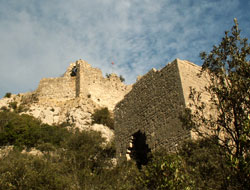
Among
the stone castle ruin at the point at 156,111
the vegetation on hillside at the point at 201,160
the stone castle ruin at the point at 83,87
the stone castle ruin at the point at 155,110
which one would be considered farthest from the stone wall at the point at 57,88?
the stone castle ruin at the point at 156,111

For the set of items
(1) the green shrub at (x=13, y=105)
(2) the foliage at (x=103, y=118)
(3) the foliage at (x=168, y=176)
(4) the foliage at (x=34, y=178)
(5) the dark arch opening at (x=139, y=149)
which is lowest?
(3) the foliage at (x=168, y=176)

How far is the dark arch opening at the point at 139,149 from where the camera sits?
34.3ft

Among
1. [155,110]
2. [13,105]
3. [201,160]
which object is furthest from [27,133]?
[201,160]

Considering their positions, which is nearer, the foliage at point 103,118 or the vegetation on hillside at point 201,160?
the vegetation on hillside at point 201,160

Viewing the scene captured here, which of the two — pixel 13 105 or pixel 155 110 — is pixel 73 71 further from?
pixel 155 110

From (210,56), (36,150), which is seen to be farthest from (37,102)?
(210,56)

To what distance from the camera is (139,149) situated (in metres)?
11.0

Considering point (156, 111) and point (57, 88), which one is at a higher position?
point (57, 88)

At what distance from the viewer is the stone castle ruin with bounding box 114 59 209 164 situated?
888cm

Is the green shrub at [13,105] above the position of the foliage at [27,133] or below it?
above

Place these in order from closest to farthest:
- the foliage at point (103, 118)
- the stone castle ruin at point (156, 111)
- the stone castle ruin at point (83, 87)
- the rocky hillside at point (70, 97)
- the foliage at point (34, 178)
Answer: the stone castle ruin at point (156, 111) < the foliage at point (34, 178) < the foliage at point (103, 118) < the rocky hillside at point (70, 97) < the stone castle ruin at point (83, 87)

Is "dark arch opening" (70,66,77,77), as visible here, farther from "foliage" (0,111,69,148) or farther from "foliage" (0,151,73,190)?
"foliage" (0,151,73,190)

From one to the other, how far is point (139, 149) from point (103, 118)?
1762 centimetres

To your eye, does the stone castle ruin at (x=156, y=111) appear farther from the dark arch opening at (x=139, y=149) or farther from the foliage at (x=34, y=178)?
the foliage at (x=34, y=178)
